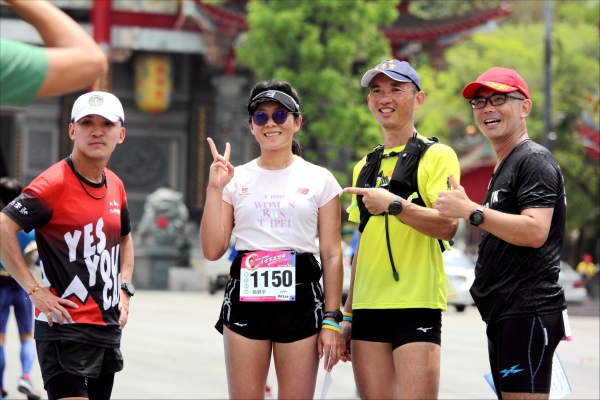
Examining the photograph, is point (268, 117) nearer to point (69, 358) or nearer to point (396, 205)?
point (396, 205)

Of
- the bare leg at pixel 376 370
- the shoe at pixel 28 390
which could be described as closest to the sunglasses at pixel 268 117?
the bare leg at pixel 376 370

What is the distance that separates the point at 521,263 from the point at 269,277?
1.19m

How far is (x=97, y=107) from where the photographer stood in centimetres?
487

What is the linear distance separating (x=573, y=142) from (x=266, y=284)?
1091 inches

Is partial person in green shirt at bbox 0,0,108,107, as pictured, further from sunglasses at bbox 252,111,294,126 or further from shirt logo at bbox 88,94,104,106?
sunglasses at bbox 252,111,294,126

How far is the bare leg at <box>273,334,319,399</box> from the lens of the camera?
5039mm

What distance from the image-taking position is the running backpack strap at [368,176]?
5.18 meters

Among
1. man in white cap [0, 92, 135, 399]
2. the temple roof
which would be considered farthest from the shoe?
the temple roof

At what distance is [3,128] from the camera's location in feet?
102

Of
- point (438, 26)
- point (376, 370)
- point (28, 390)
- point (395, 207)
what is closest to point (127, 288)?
point (376, 370)

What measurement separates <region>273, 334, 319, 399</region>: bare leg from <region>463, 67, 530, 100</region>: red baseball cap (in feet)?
4.52

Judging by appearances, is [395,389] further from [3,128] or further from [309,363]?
[3,128]

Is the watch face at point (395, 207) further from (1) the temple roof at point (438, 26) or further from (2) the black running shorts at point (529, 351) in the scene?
(1) the temple roof at point (438, 26)

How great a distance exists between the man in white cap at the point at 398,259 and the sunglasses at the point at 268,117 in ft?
1.42
